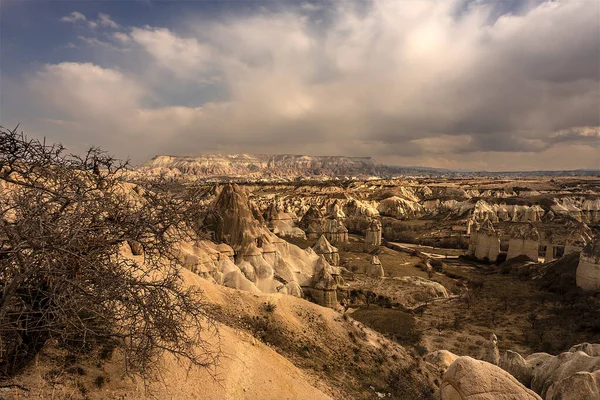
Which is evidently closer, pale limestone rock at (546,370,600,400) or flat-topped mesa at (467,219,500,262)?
pale limestone rock at (546,370,600,400)

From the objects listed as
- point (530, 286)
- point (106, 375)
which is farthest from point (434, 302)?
point (106, 375)

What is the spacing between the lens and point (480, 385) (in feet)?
28.3

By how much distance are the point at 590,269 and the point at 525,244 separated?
16218mm

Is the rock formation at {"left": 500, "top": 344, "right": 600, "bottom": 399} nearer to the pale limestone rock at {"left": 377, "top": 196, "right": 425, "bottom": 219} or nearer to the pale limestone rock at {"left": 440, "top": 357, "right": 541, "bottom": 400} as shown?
the pale limestone rock at {"left": 440, "top": 357, "right": 541, "bottom": 400}

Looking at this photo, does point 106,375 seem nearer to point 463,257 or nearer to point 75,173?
point 75,173

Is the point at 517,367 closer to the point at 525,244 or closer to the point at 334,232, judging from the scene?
the point at 525,244

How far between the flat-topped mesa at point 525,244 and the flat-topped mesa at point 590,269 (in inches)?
582

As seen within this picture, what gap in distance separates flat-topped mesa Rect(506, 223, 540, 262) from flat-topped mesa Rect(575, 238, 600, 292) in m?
14.8

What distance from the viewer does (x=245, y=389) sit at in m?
7.77

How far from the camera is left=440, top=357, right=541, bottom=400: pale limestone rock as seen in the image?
842cm

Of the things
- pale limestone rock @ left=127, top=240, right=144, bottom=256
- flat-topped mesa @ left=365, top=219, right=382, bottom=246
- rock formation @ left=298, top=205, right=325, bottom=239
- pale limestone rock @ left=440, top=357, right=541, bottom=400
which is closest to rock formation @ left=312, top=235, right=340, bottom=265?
rock formation @ left=298, top=205, right=325, bottom=239

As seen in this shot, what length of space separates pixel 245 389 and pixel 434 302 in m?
24.9

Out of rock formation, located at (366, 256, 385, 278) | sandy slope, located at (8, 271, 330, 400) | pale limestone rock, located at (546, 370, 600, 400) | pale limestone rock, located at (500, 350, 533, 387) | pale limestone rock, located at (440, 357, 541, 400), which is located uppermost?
sandy slope, located at (8, 271, 330, 400)

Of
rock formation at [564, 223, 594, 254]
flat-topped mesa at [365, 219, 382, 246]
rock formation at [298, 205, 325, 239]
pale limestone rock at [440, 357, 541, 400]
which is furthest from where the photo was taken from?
rock formation at [298, 205, 325, 239]
